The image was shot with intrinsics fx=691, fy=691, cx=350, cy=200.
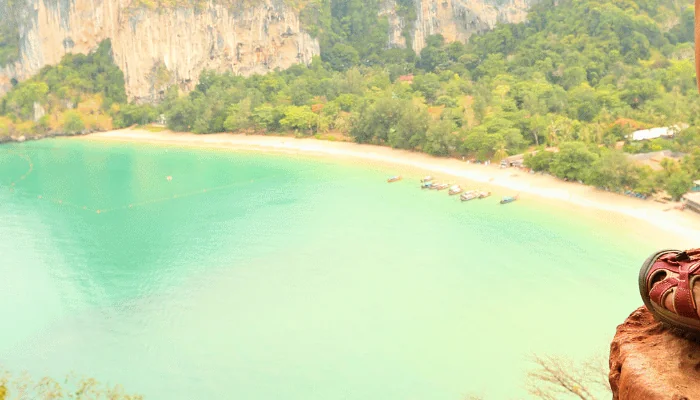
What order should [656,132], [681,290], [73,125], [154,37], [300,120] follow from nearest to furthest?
[681,290] → [656,132] → [300,120] → [73,125] → [154,37]

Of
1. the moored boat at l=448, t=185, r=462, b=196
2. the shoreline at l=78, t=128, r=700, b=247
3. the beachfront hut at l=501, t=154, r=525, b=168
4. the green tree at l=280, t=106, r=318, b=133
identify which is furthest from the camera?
the green tree at l=280, t=106, r=318, b=133

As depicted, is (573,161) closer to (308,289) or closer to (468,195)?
(468,195)

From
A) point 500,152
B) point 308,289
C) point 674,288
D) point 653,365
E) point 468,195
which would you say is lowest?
point 308,289

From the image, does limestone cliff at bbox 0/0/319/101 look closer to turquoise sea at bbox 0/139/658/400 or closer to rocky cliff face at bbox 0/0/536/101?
rocky cliff face at bbox 0/0/536/101

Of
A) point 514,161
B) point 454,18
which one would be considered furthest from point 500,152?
point 454,18

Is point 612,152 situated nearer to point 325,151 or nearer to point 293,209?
point 293,209

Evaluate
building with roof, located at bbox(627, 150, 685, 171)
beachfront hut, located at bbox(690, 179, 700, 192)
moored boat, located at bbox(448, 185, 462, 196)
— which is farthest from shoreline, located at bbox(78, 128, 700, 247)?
building with roof, located at bbox(627, 150, 685, 171)
